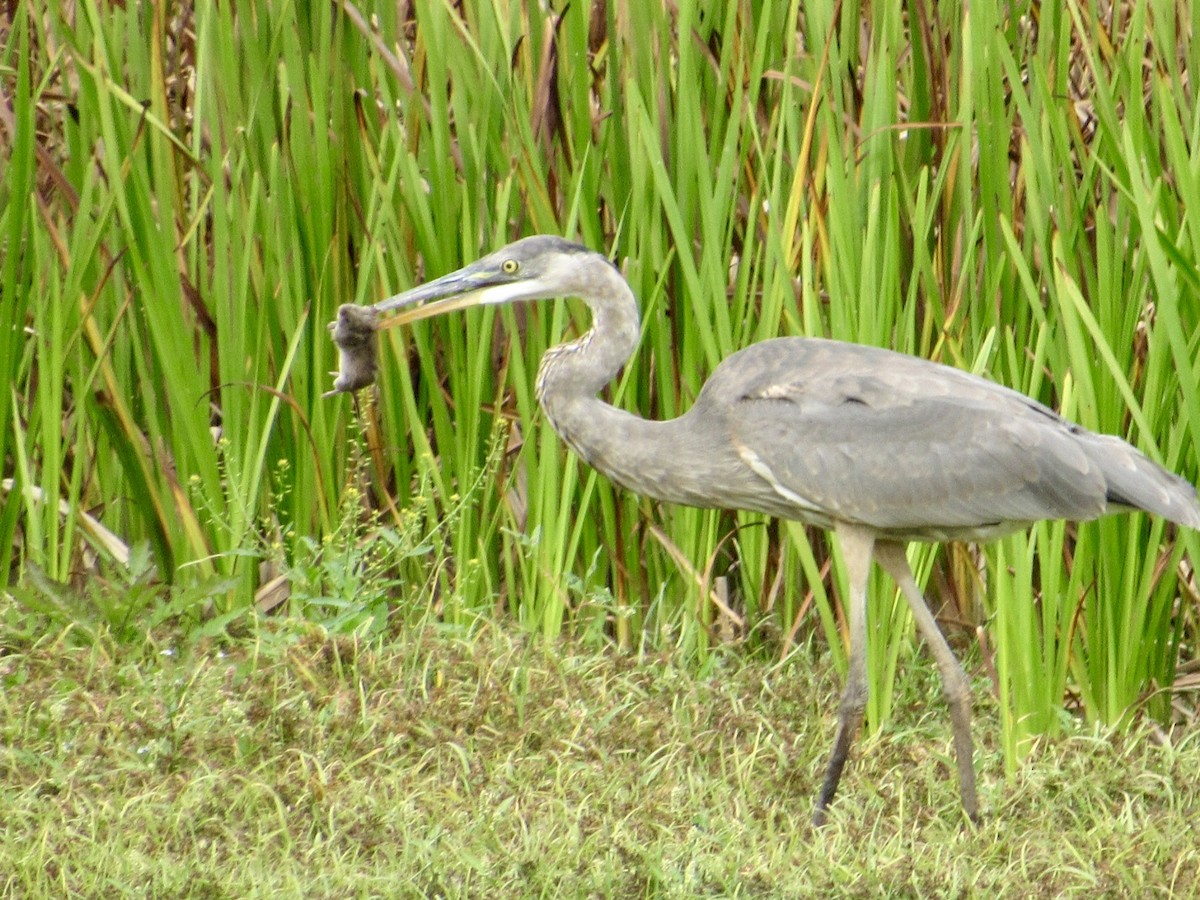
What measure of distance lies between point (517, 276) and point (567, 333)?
0.77m

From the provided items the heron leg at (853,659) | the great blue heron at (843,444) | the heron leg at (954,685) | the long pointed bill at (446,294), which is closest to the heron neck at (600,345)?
the great blue heron at (843,444)

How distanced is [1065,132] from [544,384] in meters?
1.29

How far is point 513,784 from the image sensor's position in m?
3.41

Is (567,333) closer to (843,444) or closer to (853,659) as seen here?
(843,444)

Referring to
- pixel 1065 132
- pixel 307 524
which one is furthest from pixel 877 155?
pixel 307 524

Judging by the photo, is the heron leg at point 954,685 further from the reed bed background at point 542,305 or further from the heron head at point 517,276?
the heron head at point 517,276

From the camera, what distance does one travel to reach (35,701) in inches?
138

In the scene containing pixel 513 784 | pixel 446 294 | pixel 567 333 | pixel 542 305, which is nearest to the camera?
pixel 513 784

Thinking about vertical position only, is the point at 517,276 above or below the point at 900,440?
above

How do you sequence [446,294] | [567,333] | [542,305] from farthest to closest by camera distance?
[567,333] → [542,305] → [446,294]

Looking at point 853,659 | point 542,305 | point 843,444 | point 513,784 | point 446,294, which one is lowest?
point 513,784

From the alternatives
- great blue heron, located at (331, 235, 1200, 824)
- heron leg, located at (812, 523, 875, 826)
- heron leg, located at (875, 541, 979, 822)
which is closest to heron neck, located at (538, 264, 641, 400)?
great blue heron, located at (331, 235, 1200, 824)

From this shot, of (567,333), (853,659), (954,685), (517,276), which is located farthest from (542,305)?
(954,685)

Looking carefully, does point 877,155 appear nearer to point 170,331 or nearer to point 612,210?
point 612,210
